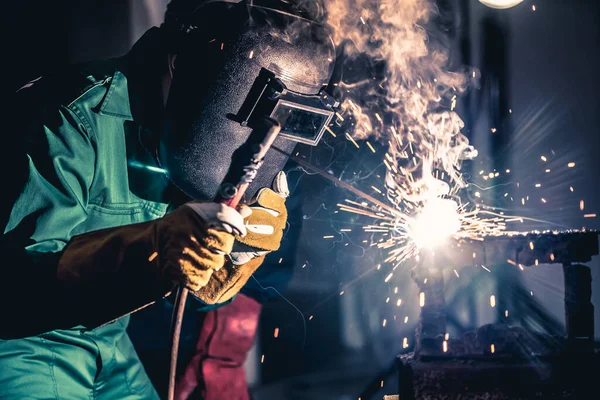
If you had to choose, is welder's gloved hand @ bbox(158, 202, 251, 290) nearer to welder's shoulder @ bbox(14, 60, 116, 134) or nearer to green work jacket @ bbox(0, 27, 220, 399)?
green work jacket @ bbox(0, 27, 220, 399)

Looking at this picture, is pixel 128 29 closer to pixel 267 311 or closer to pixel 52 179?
pixel 52 179

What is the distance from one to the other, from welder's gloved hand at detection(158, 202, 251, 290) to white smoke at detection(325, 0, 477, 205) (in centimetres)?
214

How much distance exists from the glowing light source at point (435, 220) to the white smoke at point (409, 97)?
29 cm

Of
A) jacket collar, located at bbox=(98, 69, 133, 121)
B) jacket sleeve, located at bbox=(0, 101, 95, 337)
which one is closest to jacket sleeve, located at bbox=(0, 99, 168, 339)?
jacket sleeve, located at bbox=(0, 101, 95, 337)

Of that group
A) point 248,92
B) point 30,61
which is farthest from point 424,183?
point 30,61

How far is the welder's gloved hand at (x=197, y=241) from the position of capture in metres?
1.17

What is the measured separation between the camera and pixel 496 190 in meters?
3.21

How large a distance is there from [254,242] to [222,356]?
1579 mm

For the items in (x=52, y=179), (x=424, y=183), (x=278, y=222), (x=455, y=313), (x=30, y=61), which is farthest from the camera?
(x=455, y=313)

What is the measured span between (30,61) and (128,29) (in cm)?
67

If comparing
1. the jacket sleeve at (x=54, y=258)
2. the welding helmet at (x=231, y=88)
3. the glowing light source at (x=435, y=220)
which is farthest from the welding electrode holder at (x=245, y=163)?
the glowing light source at (x=435, y=220)

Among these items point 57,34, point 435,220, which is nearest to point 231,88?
point 57,34

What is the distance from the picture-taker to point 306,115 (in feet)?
5.44

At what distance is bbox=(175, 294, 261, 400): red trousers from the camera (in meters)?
2.85
